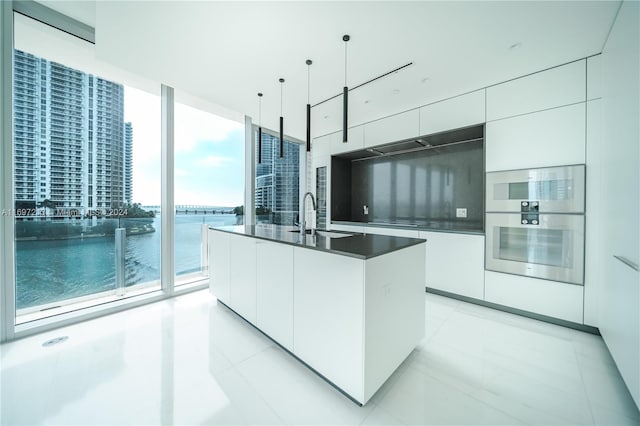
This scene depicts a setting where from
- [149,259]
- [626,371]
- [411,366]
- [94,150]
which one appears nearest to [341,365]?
[411,366]

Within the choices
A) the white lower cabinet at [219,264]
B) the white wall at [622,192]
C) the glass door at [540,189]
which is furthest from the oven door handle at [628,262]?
the white lower cabinet at [219,264]

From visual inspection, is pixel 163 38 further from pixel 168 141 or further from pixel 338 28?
pixel 338 28

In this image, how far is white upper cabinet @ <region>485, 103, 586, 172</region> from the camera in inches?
86.8

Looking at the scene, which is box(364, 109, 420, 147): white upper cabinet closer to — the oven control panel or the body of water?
the oven control panel

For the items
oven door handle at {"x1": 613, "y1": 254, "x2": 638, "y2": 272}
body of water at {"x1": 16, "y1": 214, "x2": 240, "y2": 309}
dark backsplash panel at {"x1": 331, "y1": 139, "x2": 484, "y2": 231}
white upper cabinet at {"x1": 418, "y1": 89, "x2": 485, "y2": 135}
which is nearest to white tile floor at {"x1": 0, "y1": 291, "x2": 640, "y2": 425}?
body of water at {"x1": 16, "y1": 214, "x2": 240, "y2": 309}

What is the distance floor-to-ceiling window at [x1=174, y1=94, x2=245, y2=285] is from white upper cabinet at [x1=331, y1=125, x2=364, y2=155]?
166 centimetres

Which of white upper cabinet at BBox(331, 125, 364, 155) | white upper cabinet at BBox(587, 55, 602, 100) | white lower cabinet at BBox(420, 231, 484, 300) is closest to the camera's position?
white upper cabinet at BBox(587, 55, 602, 100)

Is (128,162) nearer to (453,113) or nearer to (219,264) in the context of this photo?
(219,264)

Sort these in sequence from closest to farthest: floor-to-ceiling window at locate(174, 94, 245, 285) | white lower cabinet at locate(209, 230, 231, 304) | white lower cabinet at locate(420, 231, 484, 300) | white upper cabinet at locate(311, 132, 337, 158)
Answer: white lower cabinet at locate(209, 230, 231, 304) < white lower cabinet at locate(420, 231, 484, 300) < floor-to-ceiling window at locate(174, 94, 245, 285) < white upper cabinet at locate(311, 132, 337, 158)

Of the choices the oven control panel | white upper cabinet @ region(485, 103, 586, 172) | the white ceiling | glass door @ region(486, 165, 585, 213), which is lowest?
the oven control panel

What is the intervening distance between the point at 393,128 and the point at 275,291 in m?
2.94

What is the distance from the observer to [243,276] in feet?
7.46

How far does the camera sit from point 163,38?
2.03 metres

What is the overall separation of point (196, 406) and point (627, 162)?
3.06m
